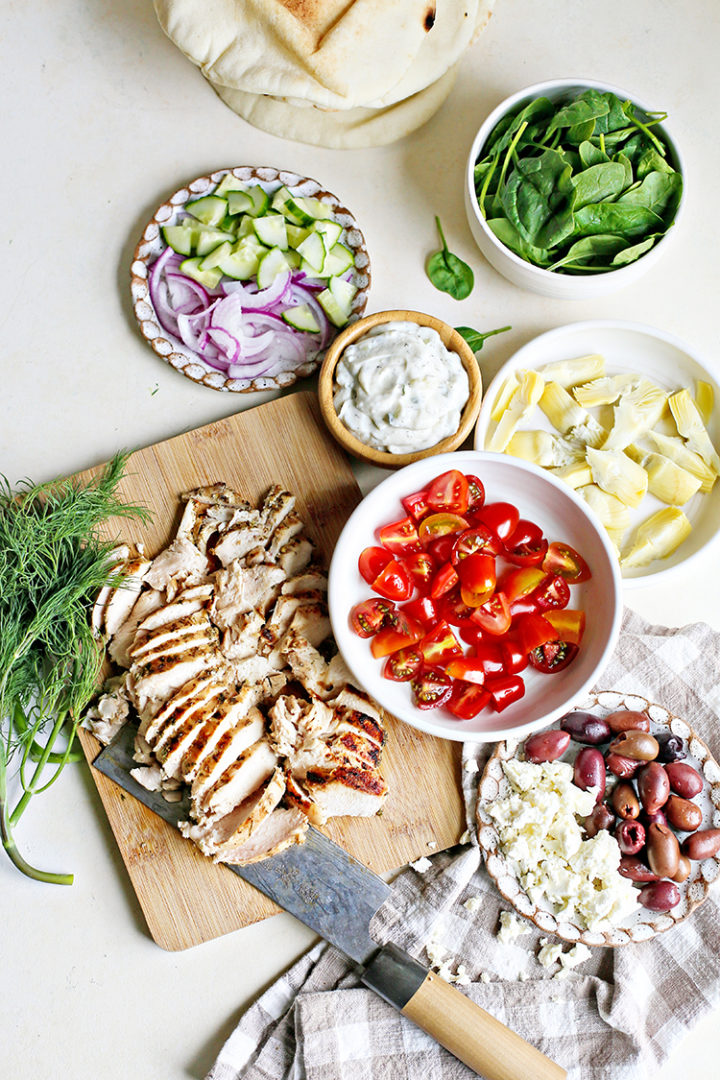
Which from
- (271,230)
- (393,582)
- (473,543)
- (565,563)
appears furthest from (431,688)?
(271,230)

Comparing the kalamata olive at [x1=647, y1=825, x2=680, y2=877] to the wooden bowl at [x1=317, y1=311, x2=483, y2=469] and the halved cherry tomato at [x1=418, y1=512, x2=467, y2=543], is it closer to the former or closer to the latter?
the halved cherry tomato at [x1=418, y1=512, x2=467, y2=543]

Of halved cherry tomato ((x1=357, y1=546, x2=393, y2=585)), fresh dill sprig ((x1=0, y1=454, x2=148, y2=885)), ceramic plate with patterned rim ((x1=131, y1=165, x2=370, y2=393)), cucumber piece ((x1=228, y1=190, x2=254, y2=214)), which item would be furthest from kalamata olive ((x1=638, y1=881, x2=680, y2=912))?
cucumber piece ((x1=228, y1=190, x2=254, y2=214))

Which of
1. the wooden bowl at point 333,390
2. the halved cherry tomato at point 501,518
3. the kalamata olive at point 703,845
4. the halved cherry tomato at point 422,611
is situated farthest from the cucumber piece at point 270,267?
the kalamata olive at point 703,845

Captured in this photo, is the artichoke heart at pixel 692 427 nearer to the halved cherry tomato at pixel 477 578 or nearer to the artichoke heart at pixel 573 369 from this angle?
the artichoke heart at pixel 573 369

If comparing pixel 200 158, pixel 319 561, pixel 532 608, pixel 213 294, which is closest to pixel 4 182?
pixel 200 158

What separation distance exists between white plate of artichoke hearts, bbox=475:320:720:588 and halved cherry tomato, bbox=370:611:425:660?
589mm

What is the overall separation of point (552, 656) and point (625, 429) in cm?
73

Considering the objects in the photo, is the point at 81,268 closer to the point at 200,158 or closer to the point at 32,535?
the point at 200,158

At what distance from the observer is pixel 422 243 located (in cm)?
289

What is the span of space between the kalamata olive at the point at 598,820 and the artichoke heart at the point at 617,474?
0.92m

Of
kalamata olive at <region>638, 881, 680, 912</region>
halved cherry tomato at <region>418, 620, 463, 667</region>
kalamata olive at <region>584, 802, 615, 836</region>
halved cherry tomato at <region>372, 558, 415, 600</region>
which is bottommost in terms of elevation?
kalamata olive at <region>638, 881, 680, 912</region>

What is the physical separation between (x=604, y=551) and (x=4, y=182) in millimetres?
2205

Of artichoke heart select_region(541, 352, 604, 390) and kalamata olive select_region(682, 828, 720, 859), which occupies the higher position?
artichoke heart select_region(541, 352, 604, 390)

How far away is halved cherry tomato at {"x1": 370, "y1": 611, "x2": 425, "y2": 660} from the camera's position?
2.46m
